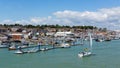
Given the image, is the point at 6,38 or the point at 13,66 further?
the point at 6,38

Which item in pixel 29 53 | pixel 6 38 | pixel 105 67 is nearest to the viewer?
pixel 105 67

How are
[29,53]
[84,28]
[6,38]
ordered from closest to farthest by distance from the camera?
[29,53], [6,38], [84,28]

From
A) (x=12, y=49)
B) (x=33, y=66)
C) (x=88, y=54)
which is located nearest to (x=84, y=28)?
(x=12, y=49)

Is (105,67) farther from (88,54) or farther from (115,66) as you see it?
(88,54)

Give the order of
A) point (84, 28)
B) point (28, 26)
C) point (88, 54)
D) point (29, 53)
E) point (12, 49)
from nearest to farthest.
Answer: point (88, 54)
point (29, 53)
point (12, 49)
point (28, 26)
point (84, 28)

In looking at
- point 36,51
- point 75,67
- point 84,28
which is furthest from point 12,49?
point 84,28

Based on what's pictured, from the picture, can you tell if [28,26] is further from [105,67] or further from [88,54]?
[105,67]

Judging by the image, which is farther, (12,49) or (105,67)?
(12,49)

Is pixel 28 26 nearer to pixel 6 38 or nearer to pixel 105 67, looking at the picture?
pixel 6 38

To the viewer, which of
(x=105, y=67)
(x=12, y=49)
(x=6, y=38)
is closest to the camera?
(x=105, y=67)
